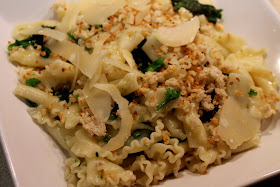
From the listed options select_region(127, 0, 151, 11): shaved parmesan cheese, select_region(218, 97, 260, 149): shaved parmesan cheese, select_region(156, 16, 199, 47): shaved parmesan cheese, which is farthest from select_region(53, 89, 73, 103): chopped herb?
select_region(218, 97, 260, 149): shaved parmesan cheese

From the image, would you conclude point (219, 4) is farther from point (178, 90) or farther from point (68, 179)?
point (68, 179)

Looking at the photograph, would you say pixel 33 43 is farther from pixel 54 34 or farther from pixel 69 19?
pixel 69 19

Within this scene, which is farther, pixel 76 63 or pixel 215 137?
pixel 76 63

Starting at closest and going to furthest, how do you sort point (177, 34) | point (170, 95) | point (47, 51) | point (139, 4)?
point (170, 95), point (177, 34), point (47, 51), point (139, 4)

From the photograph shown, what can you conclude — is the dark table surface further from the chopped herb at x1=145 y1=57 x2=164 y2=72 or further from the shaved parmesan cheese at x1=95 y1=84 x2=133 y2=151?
the chopped herb at x1=145 y1=57 x2=164 y2=72

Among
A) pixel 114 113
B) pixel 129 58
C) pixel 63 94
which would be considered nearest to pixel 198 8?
pixel 129 58

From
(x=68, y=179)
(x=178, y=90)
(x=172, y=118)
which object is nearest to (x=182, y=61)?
(x=178, y=90)
